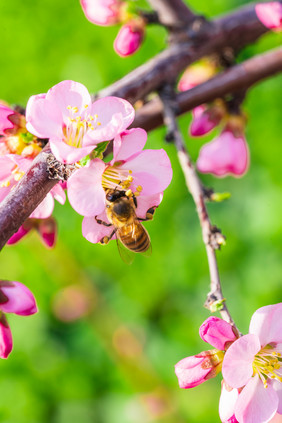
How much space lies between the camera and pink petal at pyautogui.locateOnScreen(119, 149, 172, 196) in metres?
0.63

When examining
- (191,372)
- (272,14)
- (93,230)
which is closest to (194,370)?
(191,372)

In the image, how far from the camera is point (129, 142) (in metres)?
0.63

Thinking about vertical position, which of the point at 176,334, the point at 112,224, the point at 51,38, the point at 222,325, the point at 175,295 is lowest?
the point at 222,325

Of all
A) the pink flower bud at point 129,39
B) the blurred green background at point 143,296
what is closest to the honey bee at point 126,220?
the pink flower bud at point 129,39

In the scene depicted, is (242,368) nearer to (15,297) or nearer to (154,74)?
(15,297)

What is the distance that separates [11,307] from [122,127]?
0.80 ft

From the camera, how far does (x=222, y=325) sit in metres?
0.58

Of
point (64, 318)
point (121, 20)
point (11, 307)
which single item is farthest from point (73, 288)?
point (11, 307)

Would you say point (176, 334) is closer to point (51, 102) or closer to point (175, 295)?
point (175, 295)

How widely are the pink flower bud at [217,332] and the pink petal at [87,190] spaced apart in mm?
165

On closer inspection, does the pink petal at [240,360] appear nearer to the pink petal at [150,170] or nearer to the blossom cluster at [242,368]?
the blossom cluster at [242,368]

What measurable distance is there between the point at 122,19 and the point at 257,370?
619 millimetres

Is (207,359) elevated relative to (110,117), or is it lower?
lower

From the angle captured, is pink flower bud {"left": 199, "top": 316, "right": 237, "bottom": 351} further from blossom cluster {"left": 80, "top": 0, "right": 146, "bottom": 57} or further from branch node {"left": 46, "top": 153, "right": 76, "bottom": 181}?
blossom cluster {"left": 80, "top": 0, "right": 146, "bottom": 57}
